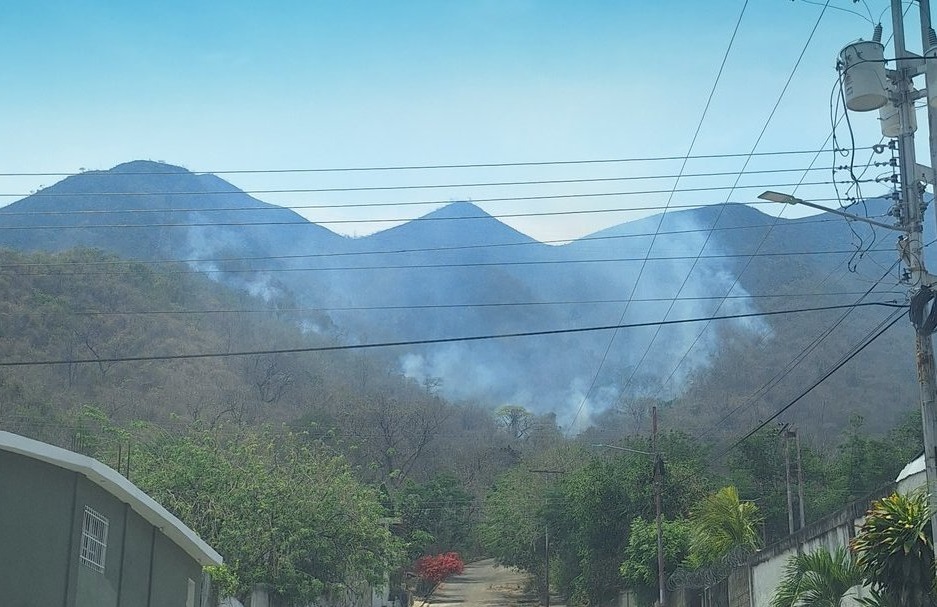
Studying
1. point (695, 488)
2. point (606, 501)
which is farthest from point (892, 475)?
point (606, 501)

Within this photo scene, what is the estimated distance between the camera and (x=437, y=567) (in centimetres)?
6925

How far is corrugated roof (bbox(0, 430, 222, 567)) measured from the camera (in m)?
16.9

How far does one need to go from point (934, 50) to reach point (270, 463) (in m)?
38.5

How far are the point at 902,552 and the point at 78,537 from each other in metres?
14.6

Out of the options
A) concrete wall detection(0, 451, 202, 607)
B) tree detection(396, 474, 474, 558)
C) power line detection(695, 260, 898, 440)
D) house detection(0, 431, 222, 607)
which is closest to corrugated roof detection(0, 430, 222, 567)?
house detection(0, 431, 222, 607)

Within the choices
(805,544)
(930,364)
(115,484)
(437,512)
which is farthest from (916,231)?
(437,512)

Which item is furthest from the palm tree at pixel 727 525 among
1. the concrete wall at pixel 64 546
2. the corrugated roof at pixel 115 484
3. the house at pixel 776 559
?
the concrete wall at pixel 64 546

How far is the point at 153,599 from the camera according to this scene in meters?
22.7

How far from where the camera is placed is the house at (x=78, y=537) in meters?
16.9

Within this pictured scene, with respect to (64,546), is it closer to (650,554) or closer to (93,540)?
(93,540)

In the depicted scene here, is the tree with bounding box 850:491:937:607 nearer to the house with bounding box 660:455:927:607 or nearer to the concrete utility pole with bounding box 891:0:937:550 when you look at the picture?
the house with bounding box 660:455:927:607

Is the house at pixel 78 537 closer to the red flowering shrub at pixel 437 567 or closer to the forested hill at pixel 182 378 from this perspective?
the red flowering shrub at pixel 437 567

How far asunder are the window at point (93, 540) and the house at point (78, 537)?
0.06ft

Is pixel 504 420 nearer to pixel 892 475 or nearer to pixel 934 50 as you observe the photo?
pixel 892 475
